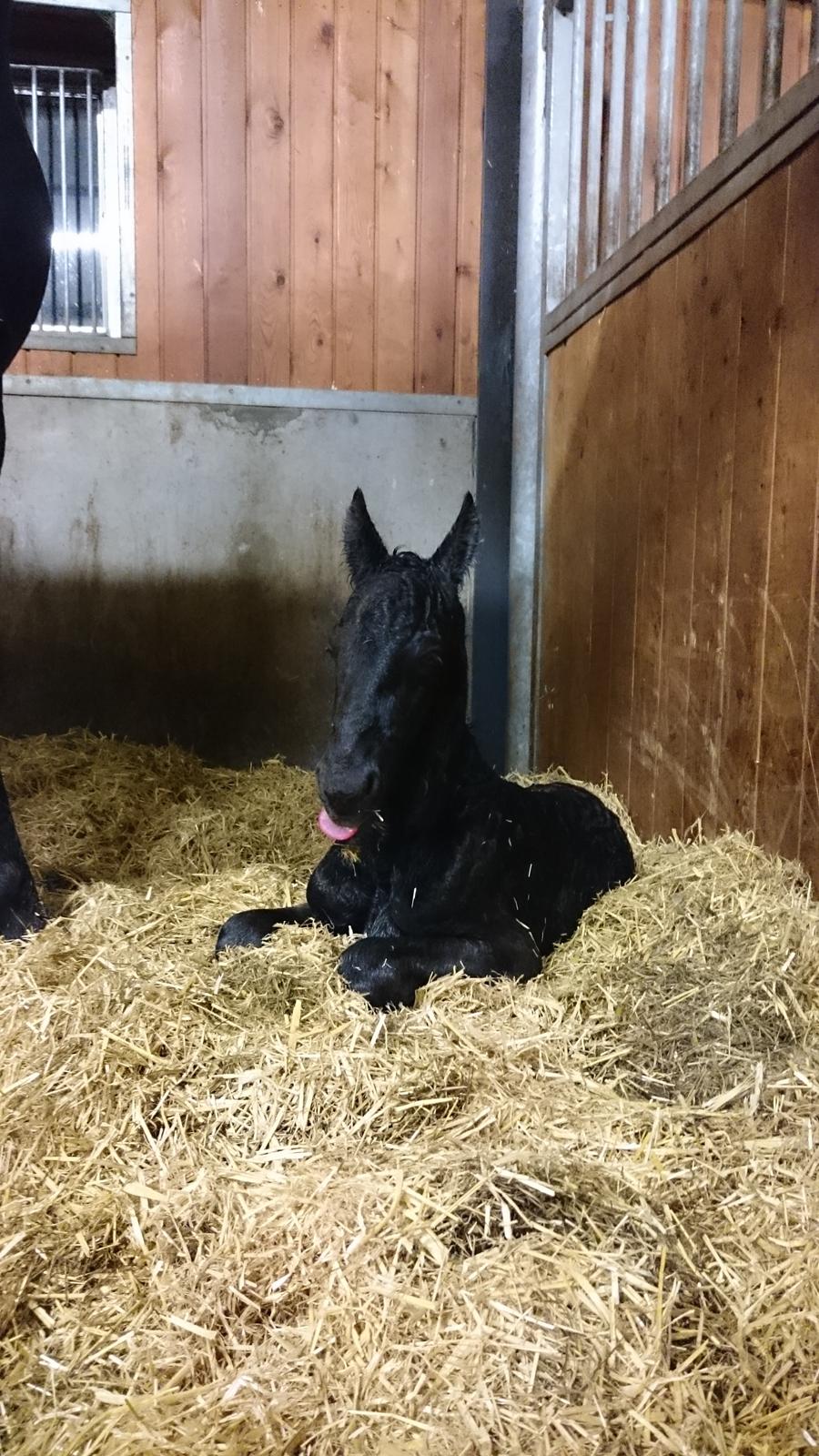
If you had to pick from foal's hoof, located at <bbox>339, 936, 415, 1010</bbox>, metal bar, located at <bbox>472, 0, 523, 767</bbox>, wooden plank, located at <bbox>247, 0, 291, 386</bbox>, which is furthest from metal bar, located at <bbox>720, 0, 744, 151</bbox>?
wooden plank, located at <bbox>247, 0, 291, 386</bbox>

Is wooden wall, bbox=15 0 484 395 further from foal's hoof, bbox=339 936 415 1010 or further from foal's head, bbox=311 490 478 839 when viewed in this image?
foal's hoof, bbox=339 936 415 1010

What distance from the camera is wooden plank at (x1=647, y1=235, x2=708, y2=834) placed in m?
3.31

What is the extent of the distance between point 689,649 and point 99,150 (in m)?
4.88

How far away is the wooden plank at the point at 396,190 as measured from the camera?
5.35m

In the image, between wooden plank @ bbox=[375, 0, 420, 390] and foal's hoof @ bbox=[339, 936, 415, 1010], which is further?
wooden plank @ bbox=[375, 0, 420, 390]

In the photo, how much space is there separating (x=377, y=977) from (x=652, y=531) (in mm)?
2270

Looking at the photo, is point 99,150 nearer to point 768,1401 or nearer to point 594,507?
point 594,507

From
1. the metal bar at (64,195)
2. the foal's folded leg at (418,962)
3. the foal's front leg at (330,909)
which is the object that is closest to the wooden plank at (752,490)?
the foal's folded leg at (418,962)

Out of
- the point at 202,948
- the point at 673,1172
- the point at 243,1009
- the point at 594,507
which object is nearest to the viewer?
the point at 673,1172

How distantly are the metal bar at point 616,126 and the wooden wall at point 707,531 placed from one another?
42cm

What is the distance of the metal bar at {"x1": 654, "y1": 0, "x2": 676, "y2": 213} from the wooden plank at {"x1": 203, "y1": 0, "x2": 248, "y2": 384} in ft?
8.70

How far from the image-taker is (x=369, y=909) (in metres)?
2.70

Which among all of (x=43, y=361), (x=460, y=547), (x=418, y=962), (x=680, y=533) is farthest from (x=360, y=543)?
(x=43, y=361)

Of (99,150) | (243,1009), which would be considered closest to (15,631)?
(99,150)
